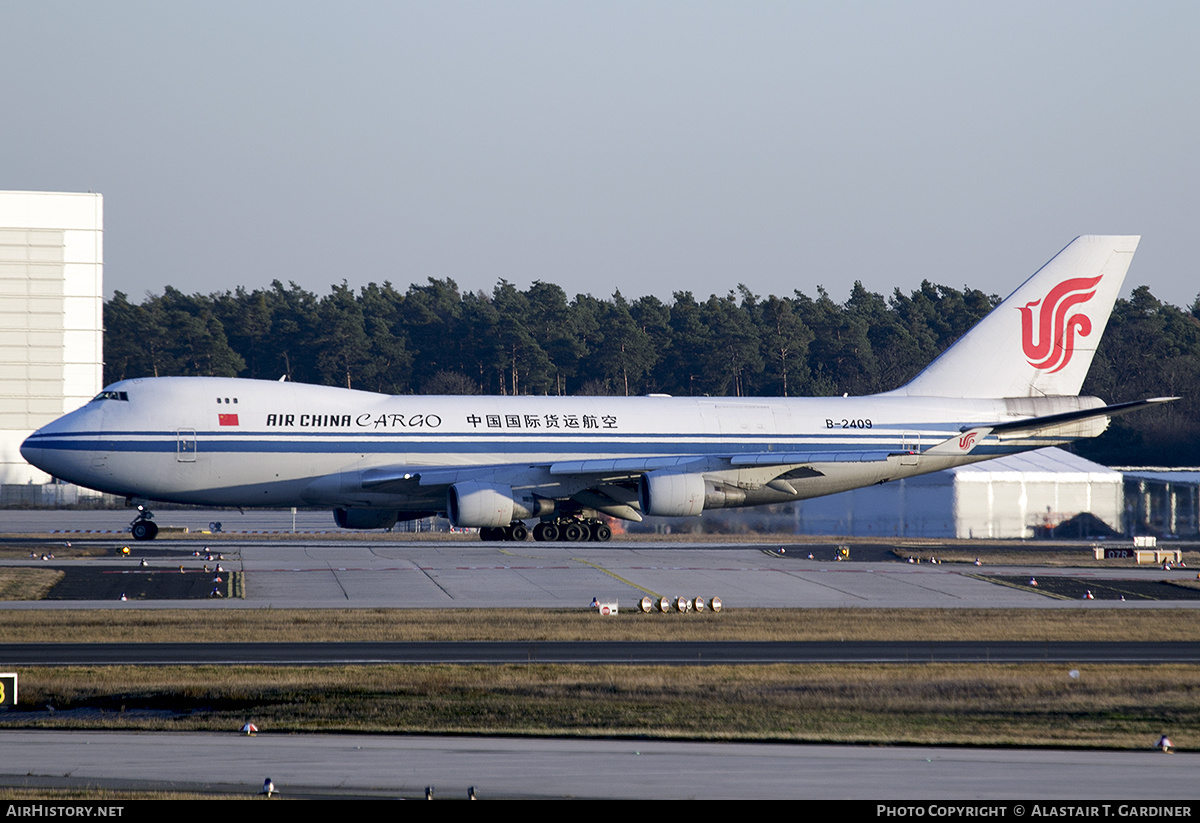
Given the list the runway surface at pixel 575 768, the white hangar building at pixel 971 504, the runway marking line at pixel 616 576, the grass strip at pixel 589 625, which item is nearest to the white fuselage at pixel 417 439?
the runway marking line at pixel 616 576

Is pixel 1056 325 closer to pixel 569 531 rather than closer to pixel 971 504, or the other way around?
pixel 971 504

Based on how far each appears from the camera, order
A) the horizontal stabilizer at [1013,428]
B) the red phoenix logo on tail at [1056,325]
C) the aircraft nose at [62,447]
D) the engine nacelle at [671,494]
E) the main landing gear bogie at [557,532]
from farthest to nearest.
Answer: the red phoenix logo on tail at [1056,325] → the main landing gear bogie at [557,532] → the horizontal stabilizer at [1013,428] → the engine nacelle at [671,494] → the aircraft nose at [62,447]

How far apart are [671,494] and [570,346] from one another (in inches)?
3367

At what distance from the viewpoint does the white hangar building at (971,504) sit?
56.4m

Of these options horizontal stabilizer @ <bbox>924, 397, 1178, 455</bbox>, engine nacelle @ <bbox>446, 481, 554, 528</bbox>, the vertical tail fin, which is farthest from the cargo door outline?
the vertical tail fin

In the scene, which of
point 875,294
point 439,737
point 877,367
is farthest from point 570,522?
point 875,294

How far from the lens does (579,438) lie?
153ft

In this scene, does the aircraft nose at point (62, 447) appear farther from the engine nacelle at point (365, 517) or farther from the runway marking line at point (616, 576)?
the runway marking line at point (616, 576)

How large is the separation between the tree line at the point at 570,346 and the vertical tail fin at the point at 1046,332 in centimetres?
6810

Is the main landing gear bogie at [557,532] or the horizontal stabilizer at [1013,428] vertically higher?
the horizontal stabilizer at [1013,428]

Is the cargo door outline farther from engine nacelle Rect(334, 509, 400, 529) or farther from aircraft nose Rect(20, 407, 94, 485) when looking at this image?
engine nacelle Rect(334, 509, 400, 529)

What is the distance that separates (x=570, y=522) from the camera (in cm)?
4841

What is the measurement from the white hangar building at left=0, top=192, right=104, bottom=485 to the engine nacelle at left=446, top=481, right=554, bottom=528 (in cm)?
5551
